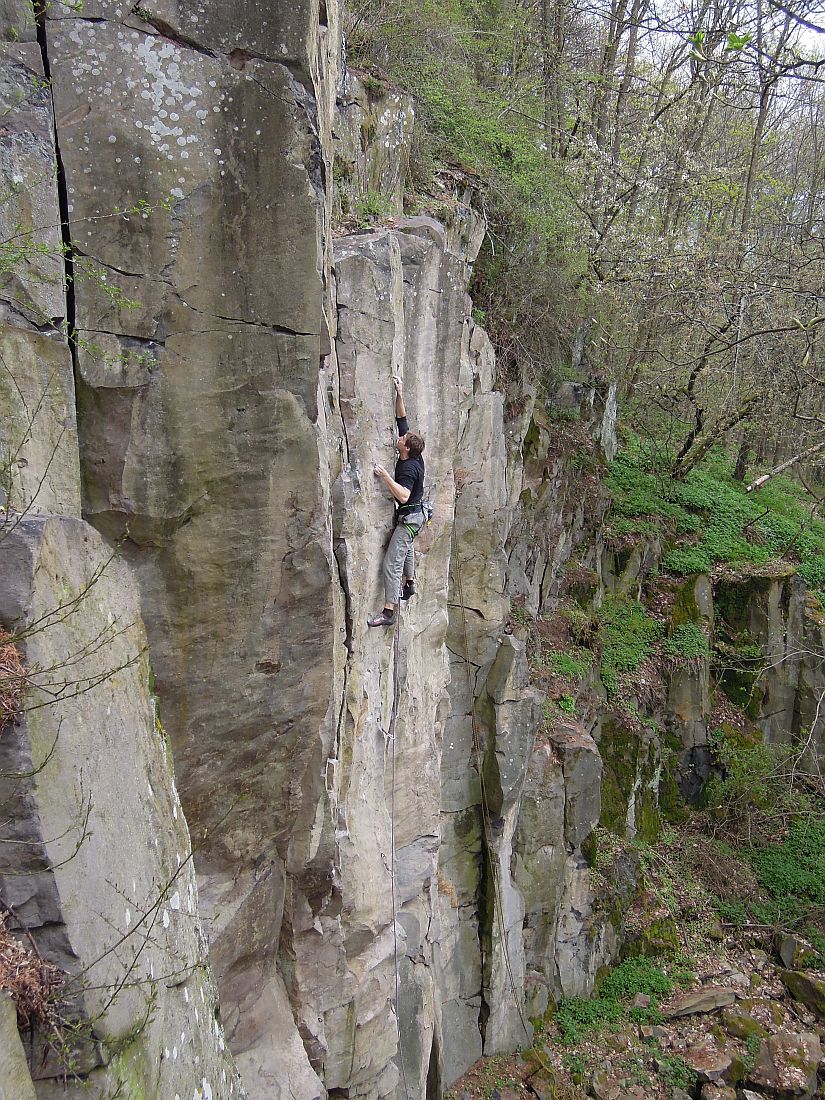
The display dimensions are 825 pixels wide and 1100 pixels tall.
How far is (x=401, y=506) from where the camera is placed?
734 cm

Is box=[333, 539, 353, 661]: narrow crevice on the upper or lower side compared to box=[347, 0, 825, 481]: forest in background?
lower

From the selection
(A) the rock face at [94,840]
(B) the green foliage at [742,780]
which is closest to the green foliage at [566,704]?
(B) the green foliage at [742,780]

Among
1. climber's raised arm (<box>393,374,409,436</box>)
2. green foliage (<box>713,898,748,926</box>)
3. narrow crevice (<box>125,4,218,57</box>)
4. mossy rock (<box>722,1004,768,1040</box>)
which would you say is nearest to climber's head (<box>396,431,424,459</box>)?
climber's raised arm (<box>393,374,409,436</box>)

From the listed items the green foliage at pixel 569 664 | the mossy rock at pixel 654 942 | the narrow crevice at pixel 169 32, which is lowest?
the mossy rock at pixel 654 942

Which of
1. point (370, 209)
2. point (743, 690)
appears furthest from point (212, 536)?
point (743, 690)

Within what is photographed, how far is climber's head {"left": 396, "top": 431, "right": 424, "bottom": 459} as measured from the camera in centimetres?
708

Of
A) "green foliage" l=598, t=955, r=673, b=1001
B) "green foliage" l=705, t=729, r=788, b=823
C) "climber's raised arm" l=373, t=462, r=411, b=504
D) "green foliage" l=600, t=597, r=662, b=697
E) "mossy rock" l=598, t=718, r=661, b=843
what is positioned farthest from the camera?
"green foliage" l=705, t=729, r=788, b=823

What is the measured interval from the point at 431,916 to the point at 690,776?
8165 millimetres

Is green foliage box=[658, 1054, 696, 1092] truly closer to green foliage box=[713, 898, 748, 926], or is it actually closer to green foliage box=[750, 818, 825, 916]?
green foliage box=[713, 898, 748, 926]

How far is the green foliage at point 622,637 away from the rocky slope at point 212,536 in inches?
289

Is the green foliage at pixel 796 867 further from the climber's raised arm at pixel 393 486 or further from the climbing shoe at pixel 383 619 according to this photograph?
the climber's raised arm at pixel 393 486

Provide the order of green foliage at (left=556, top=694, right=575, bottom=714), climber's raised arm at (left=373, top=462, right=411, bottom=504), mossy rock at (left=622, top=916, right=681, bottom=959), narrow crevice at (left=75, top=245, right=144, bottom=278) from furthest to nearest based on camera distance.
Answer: green foliage at (left=556, top=694, right=575, bottom=714)
mossy rock at (left=622, top=916, right=681, bottom=959)
climber's raised arm at (left=373, top=462, right=411, bottom=504)
narrow crevice at (left=75, top=245, right=144, bottom=278)

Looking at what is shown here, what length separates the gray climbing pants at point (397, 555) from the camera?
24.2 feet

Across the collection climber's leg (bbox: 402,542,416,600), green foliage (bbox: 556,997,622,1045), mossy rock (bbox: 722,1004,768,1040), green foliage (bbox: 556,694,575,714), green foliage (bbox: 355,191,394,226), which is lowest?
green foliage (bbox: 556,997,622,1045)
